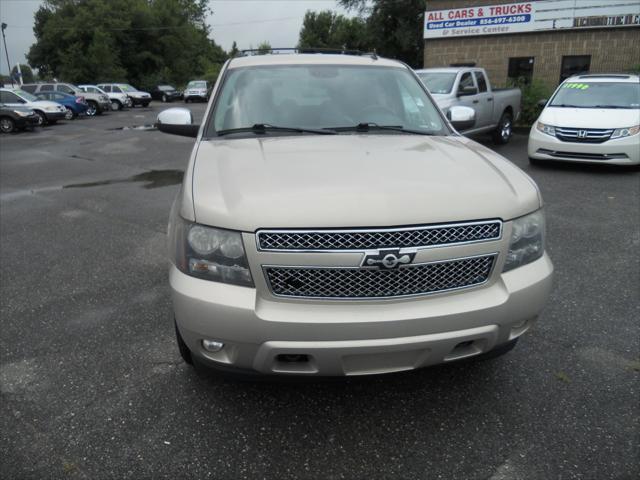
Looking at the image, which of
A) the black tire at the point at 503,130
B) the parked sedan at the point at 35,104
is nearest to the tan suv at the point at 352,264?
the black tire at the point at 503,130

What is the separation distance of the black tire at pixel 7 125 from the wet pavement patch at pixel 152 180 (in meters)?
12.5

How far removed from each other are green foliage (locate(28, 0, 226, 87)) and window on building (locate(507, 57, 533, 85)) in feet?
129

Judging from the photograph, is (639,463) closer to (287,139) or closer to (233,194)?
(233,194)

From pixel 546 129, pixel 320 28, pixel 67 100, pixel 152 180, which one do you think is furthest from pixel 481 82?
pixel 320 28

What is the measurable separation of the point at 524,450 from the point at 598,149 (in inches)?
302

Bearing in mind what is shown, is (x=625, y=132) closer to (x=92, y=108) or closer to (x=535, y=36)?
(x=535, y=36)

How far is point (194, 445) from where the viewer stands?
244 cm

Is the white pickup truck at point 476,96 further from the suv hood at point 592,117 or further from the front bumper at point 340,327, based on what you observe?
the front bumper at point 340,327

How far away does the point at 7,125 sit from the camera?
19375mm

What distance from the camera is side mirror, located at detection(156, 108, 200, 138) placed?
416cm

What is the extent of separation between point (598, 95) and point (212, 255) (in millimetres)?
9678

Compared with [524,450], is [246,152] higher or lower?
higher

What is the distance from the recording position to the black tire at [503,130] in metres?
12.8

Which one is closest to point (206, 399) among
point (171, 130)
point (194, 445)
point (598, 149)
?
point (194, 445)
